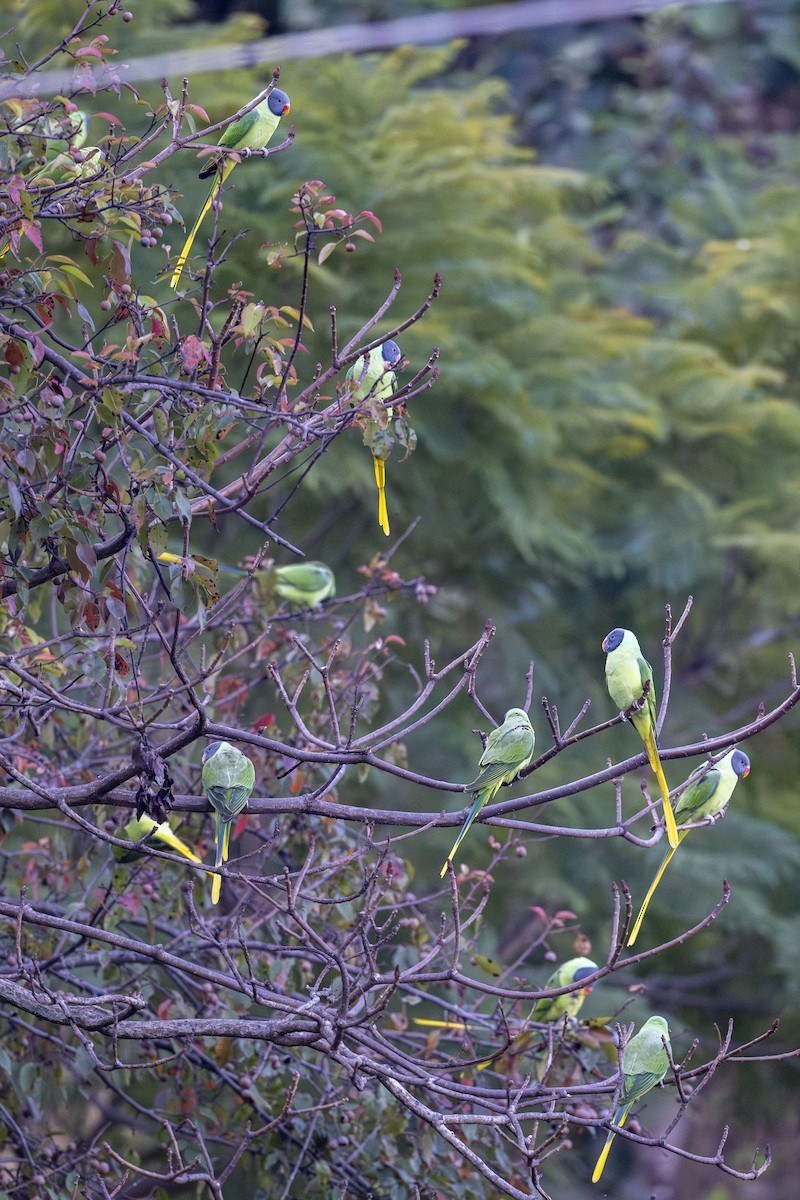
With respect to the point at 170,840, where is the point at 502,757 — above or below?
above

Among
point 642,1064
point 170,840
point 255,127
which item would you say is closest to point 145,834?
point 170,840

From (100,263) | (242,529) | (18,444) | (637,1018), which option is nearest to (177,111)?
(100,263)

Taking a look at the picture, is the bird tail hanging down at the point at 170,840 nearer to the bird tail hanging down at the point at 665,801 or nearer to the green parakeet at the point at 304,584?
the green parakeet at the point at 304,584

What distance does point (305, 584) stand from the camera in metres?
3.48

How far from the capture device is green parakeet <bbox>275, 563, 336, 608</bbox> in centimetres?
345

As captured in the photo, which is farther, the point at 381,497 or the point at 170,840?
the point at 170,840

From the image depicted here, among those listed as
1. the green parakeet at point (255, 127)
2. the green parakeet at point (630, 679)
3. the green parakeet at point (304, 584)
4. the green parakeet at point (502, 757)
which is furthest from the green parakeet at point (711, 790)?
the green parakeet at point (255, 127)

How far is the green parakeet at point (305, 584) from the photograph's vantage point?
11.3ft

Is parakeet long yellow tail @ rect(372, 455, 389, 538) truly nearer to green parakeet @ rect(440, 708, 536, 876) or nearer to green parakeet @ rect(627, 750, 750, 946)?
green parakeet @ rect(440, 708, 536, 876)

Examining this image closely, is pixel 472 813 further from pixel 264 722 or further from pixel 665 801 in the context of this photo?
pixel 264 722

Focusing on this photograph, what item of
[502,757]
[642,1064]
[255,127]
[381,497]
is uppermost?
[255,127]

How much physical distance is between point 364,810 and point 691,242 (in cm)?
Answer: 686

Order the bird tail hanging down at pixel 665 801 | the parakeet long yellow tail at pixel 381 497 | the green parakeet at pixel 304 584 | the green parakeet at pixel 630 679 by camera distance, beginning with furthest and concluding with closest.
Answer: the green parakeet at pixel 304 584 → the parakeet long yellow tail at pixel 381 497 → the green parakeet at pixel 630 679 → the bird tail hanging down at pixel 665 801

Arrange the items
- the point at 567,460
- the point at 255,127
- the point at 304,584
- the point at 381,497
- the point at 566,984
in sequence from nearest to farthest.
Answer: the point at 381,497 < the point at 255,127 < the point at 566,984 < the point at 304,584 < the point at 567,460
